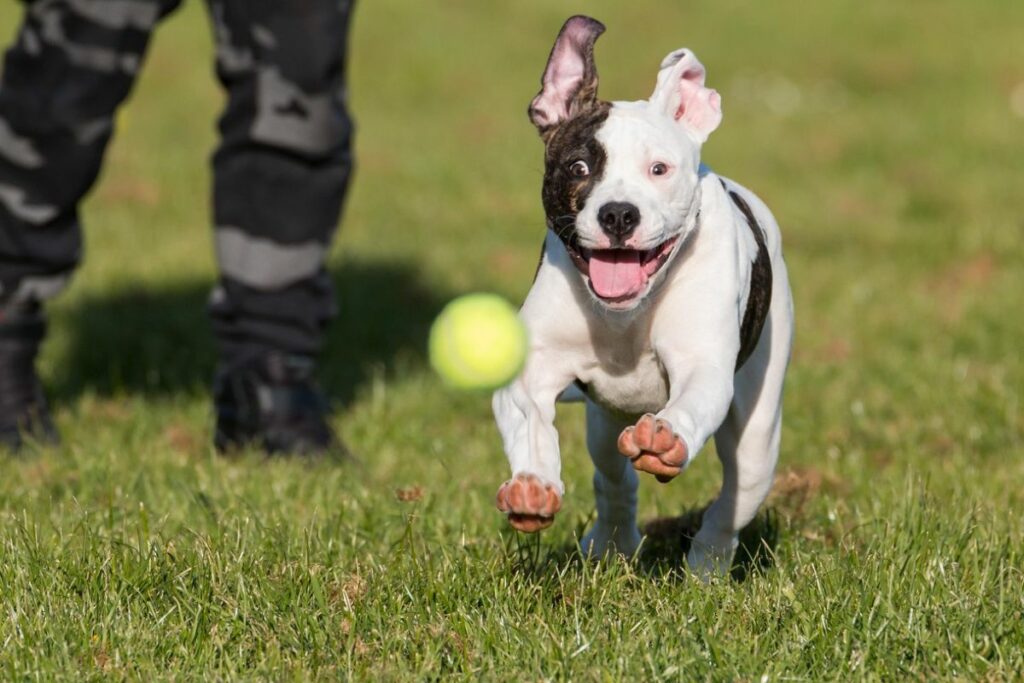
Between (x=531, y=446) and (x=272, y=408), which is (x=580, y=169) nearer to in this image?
(x=531, y=446)

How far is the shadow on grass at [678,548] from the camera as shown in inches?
175

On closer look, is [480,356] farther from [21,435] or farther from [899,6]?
[899,6]

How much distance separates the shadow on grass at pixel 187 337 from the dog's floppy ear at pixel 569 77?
142 inches

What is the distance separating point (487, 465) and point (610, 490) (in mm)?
1533

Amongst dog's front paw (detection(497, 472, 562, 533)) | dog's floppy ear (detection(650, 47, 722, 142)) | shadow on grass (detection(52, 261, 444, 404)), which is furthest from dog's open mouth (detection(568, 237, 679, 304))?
shadow on grass (detection(52, 261, 444, 404))

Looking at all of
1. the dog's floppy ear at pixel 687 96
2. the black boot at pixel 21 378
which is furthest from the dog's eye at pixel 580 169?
the black boot at pixel 21 378

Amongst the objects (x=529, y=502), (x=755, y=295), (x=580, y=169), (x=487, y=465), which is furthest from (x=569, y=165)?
(x=487, y=465)

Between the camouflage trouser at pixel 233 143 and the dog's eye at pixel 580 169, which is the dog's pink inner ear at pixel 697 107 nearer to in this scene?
the dog's eye at pixel 580 169

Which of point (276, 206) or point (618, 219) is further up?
point (618, 219)

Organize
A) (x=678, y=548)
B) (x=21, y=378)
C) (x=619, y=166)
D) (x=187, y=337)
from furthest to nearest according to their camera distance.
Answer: (x=187, y=337), (x=21, y=378), (x=678, y=548), (x=619, y=166)

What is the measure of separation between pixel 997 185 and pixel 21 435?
852cm

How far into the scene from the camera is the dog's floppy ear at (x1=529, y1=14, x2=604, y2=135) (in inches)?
156

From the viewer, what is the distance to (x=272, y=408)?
6293 millimetres

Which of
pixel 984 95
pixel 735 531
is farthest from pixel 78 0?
pixel 984 95
